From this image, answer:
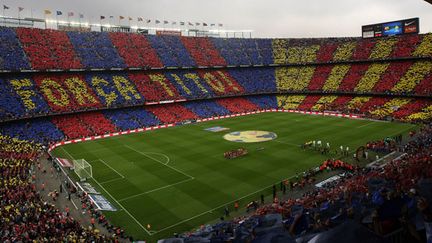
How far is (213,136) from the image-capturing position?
5506cm

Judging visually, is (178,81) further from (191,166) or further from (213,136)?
(191,166)

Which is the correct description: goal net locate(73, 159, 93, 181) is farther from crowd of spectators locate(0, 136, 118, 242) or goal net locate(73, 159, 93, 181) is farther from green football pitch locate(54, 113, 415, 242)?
crowd of spectators locate(0, 136, 118, 242)

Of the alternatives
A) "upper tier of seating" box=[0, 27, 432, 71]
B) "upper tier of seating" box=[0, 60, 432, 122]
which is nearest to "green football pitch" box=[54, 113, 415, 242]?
"upper tier of seating" box=[0, 60, 432, 122]

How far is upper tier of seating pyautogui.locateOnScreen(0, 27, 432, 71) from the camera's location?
70.0 m

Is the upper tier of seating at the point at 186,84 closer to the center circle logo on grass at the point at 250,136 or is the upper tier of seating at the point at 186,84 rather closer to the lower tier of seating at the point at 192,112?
the lower tier of seating at the point at 192,112

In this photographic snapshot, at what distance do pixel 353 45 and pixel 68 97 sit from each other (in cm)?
7350

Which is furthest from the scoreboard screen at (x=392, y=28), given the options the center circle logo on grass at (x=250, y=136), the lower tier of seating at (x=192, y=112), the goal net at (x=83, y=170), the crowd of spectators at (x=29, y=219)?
the crowd of spectators at (x=29, y=219)

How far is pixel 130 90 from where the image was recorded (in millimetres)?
73812

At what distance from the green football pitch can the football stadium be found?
23 centimetres

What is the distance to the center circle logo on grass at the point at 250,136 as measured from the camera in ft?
167

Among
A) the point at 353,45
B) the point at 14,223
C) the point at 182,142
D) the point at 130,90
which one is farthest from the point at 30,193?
the point at 353,45

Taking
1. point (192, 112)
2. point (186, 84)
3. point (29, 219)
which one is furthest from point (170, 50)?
point (29, 219)

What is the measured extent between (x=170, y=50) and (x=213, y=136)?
4338 cm

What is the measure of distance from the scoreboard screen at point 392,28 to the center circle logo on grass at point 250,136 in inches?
2056
